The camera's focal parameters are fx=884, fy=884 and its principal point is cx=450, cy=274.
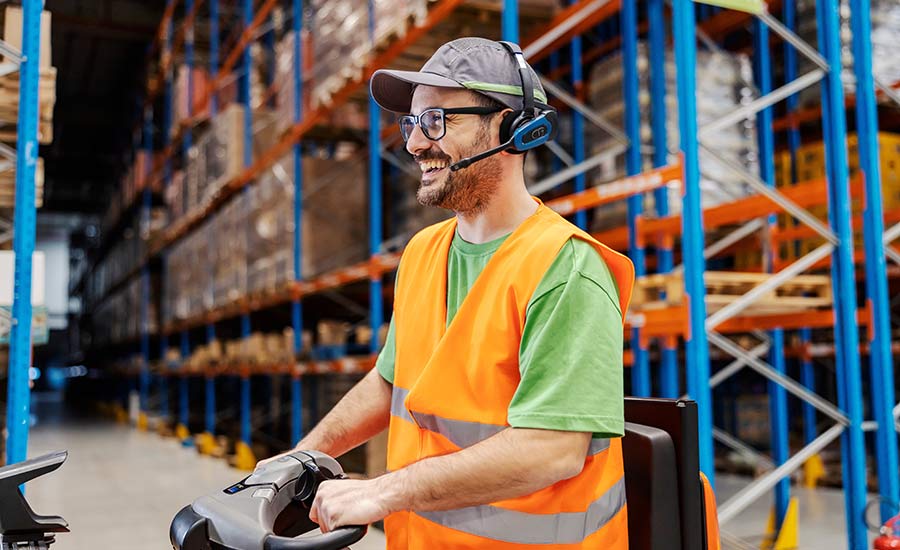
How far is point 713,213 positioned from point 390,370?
3366mm

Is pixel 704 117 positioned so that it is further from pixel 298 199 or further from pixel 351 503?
pixel 351 503

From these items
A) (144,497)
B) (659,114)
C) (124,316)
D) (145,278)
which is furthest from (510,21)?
(124,316)

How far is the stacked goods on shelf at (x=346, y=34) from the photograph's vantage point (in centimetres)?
615

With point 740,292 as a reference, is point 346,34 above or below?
above

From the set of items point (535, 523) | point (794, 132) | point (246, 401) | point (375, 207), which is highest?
point (794, 132)

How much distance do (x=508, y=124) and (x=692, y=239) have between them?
89.0 inches

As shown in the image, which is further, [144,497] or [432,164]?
[144,497]

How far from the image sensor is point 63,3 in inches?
572

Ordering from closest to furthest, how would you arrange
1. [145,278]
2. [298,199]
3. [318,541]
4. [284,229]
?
[318,541] < [298,199] < [284,229] < [145,278]

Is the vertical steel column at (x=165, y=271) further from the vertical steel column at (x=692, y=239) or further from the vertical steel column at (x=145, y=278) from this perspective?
the vertical steel column at (x=692, y=239)

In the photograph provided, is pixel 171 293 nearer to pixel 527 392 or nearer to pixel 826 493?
pixel 826 493

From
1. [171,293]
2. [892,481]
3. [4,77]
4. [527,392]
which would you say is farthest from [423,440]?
[171,293]

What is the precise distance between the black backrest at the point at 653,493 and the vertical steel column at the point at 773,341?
375 cm

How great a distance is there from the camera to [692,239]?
3.73 meters
